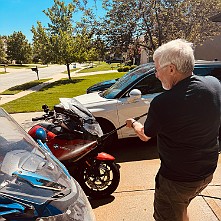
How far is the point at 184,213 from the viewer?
221 centimetres

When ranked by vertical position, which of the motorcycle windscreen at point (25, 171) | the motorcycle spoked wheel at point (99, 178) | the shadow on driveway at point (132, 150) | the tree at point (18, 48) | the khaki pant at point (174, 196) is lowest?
the shadow on driveway at point (132, 150)

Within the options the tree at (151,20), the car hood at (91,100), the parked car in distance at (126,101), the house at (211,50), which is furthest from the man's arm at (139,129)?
the house at (211,50)

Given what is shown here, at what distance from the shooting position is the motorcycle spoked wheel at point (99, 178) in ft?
11.4

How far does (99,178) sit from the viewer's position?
3.56 meters

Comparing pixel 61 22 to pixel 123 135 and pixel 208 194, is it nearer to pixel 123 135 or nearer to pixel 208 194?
pixel 123 135

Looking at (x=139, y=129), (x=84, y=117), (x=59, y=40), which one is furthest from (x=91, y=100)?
(x=59, y=40)

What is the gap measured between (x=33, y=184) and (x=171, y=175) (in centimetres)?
100

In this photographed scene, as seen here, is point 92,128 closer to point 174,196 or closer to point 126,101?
point 174,196

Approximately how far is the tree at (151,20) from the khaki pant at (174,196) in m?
8.32

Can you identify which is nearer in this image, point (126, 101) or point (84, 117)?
point (84, 117)

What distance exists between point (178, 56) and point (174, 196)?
101cm

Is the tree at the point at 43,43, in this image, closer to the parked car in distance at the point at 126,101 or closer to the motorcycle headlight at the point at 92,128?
the parked car in distance at the point at 126,101

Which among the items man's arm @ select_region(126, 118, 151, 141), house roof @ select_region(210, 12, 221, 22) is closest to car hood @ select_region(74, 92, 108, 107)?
man's arm @ select_region(126, 118, 151, 141)

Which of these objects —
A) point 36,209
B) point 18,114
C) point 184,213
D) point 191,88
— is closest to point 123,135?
point 184,213
